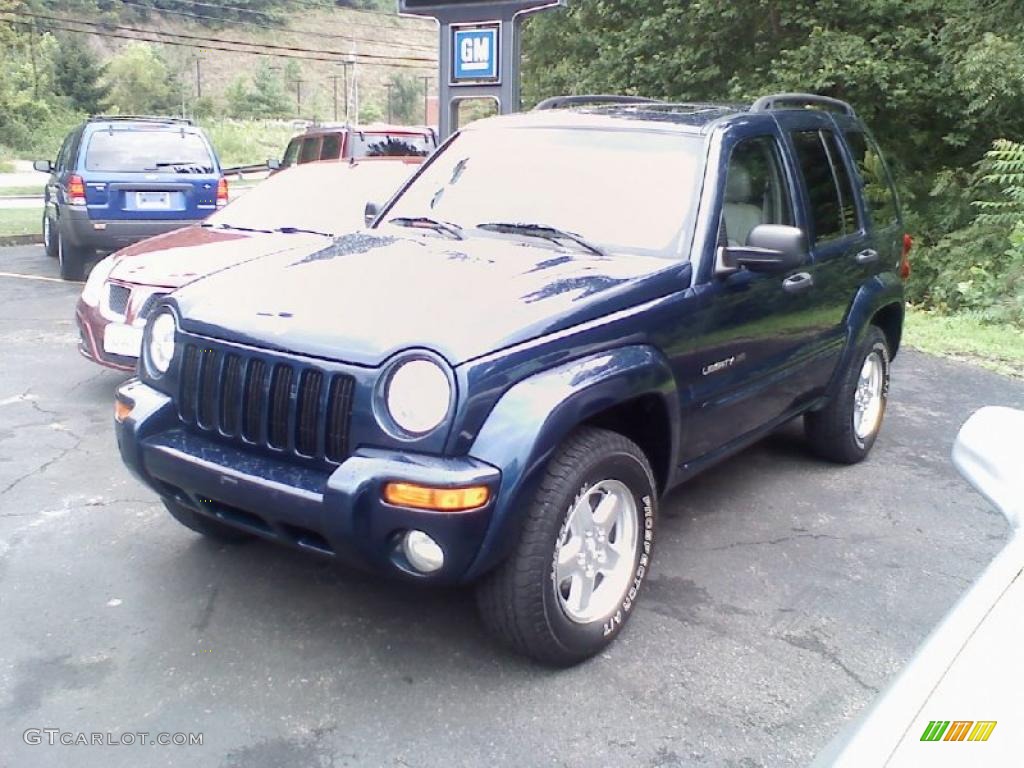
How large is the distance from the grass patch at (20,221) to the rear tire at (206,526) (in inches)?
533

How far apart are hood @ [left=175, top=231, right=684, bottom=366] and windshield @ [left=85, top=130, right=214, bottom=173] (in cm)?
785

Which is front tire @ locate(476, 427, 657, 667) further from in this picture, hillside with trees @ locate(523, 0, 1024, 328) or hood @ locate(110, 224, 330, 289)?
hillside with trees @ locate(523, 0, 1024, 328)

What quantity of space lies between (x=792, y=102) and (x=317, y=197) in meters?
3.80

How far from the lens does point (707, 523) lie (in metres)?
4.61

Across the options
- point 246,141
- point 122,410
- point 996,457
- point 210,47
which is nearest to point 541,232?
point 122,410

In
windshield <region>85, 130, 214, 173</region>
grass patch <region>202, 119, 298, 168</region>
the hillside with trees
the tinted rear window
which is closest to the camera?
windshield <region>85, 130, 214, 173</region>

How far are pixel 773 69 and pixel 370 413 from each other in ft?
41.1

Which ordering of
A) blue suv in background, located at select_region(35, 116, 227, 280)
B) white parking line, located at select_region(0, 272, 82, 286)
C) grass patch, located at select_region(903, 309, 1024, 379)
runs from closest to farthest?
grass patch, located at select_region(903, 309, 1024, 379), blue suv in background, located at select_region(35, 116, 227, 280), white parking line, located at select_region(0, 272, 82, 286)

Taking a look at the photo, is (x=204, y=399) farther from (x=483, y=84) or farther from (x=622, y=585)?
(x=483, y=84)

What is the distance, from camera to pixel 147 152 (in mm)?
→ 11203

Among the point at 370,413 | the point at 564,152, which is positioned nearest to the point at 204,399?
the point at 370,413

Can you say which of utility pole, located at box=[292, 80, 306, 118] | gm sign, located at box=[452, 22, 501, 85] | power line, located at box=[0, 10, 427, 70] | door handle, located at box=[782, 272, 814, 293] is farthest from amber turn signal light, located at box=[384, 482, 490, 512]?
utility pole, located at box=[292, 80, 306, 118]

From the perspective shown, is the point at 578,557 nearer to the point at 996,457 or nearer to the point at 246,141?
the point at 996,457

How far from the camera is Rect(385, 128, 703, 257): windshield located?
157 inches
